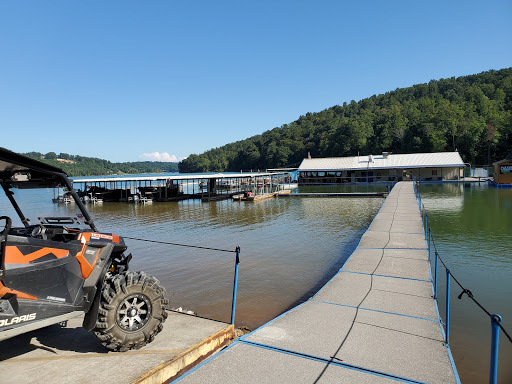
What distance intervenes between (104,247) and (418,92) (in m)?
163

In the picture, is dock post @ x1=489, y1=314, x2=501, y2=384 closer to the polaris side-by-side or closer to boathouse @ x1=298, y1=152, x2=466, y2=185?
the polaris side-by-side

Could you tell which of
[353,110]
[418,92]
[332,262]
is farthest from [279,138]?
[332,262]

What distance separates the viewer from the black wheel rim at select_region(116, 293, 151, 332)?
4.55m

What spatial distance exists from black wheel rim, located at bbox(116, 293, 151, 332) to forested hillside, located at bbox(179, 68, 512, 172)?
296ft

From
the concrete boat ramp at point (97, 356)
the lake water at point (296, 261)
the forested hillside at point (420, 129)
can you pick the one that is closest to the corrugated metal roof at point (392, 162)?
the forested hillside at point (420, 129)

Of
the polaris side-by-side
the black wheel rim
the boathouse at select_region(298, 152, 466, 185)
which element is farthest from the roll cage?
the boathouse at select_region(298, 152, 466, 185)

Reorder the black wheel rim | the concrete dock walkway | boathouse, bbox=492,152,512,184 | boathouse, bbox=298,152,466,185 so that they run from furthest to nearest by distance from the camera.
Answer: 1. boathouse, bbox=298,152,466,185
2. boathouse, bbox=492,152,512,184
3. the black wheel rim
4. the concrete dock walkway

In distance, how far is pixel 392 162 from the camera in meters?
58.4

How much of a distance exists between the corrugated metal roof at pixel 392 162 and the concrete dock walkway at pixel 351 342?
2061 inches

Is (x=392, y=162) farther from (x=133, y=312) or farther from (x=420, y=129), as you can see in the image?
(x=133, y=312)

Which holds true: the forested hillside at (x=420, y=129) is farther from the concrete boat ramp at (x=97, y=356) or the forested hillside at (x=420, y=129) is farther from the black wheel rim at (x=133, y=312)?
the black wheel rim at (x=133, y=312)

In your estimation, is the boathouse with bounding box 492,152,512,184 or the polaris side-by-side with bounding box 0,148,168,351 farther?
the boathouse with bounding box 492,152,512,184

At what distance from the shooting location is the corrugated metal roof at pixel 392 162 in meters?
54.8

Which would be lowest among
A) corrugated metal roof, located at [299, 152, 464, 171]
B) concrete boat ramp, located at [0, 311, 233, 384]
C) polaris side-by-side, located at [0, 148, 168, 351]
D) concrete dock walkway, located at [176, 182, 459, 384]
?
concrete dock walkway, located at [176, 182, 459, 384]
